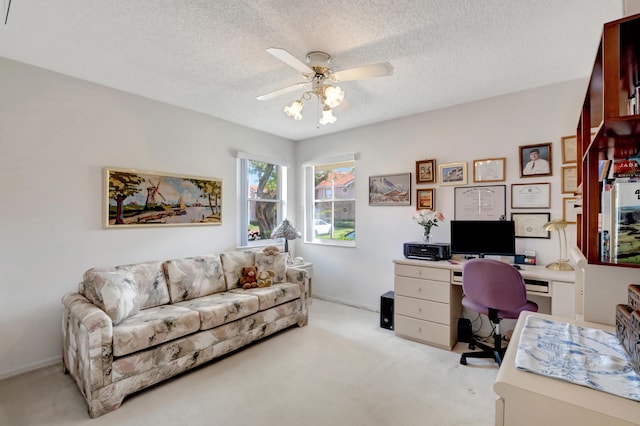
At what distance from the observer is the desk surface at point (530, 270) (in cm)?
231

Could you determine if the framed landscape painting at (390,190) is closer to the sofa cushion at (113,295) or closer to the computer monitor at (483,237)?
the computer monitor at (483,237)

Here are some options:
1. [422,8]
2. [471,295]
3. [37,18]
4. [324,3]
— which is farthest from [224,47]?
[471,295]

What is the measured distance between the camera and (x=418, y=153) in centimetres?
360

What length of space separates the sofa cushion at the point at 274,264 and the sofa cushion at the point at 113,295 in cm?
142

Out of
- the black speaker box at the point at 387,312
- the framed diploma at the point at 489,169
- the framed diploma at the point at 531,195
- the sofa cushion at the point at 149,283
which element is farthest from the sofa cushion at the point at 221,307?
the framed diploma at the point at 531,195

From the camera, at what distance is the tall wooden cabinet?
0.86m

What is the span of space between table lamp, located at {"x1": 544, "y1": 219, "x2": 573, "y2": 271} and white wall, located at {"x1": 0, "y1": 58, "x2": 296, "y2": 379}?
3553 millimetres

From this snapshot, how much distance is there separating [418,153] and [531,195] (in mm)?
1267

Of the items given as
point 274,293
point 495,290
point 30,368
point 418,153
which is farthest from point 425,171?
point 30,368

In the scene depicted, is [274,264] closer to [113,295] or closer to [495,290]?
[113,295]

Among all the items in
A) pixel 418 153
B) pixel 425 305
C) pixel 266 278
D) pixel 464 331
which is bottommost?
pixel 464 331

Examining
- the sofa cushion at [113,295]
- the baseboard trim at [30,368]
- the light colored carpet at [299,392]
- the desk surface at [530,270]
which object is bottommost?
the light colored carpet at [299,392]

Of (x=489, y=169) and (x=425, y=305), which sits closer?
(x=425, y=305)

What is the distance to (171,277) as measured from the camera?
2.92 m
